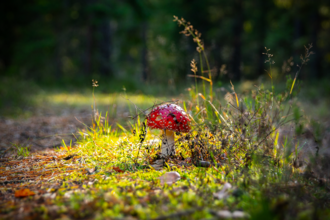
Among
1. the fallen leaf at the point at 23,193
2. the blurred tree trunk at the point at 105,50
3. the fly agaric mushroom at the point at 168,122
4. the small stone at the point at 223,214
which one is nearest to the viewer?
the small stone at the point at 223,214

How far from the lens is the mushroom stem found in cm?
237

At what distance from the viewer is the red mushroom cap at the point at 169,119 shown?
2.20 m

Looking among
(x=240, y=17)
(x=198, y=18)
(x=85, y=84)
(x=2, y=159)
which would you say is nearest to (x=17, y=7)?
(x=85, y=84)

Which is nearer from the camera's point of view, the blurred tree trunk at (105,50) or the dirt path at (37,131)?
the dirt path at (37,131)


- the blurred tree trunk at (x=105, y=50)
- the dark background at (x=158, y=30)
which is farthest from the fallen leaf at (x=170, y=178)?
the blurred tree trunk at (x=105, y=50)

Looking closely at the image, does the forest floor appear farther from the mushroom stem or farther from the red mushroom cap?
A: the red mushroom cap

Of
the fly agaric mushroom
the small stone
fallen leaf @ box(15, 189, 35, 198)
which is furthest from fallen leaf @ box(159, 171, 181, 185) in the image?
fallen leaf @ box(15, 189, 35, 198)

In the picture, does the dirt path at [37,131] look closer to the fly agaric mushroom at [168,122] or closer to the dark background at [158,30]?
the fly agaric mushroom at [168,122]

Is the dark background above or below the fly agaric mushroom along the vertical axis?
above

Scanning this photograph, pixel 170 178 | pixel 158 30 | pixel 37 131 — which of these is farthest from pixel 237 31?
pixel 170 178

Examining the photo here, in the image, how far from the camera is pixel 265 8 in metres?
17.8

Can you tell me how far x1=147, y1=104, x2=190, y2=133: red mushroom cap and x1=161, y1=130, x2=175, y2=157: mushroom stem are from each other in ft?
0.54

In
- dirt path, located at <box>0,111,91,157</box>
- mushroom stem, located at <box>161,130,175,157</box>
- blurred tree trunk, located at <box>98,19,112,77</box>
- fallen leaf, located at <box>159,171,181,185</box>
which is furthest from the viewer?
blurred tree trunk, located at <box>98,19,112,77</box>

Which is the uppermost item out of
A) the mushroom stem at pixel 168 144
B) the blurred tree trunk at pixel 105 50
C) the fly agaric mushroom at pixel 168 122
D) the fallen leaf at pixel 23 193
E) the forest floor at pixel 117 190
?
the blurred tree trunk at pixel 105 50
